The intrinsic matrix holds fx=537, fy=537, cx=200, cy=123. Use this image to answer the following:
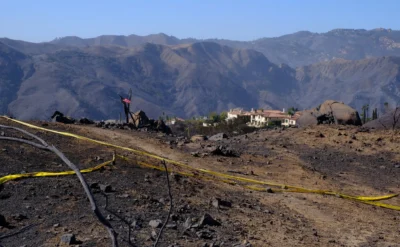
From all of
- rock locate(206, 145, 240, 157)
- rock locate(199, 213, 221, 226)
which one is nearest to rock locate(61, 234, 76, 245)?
rock locate(199, 213, 221, 226)

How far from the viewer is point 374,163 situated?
589 inches

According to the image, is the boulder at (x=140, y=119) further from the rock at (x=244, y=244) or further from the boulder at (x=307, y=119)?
the rock at (x=244, y=244)

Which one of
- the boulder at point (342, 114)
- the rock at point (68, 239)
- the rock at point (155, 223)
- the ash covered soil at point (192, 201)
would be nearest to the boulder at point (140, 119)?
the ash covered soil at point (192, 201)

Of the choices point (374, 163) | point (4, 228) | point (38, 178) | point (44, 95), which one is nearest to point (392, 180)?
point (374, 163)

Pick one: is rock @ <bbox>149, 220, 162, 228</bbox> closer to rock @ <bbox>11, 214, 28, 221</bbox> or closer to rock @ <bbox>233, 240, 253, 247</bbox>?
rock @ <bbox>233, 240, 253, 247</bbox>

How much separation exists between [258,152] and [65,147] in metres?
5.96

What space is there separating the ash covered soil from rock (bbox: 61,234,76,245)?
2.2 inches

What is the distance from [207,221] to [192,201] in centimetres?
108

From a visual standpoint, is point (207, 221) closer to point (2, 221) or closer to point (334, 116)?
point (2, 221)

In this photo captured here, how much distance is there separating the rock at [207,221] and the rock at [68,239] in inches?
70.4

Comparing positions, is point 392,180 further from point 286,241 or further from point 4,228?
point 4,228

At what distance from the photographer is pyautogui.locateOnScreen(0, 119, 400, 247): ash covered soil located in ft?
22.0

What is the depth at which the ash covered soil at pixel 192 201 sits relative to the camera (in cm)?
670

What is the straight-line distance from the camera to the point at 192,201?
8320 mm
